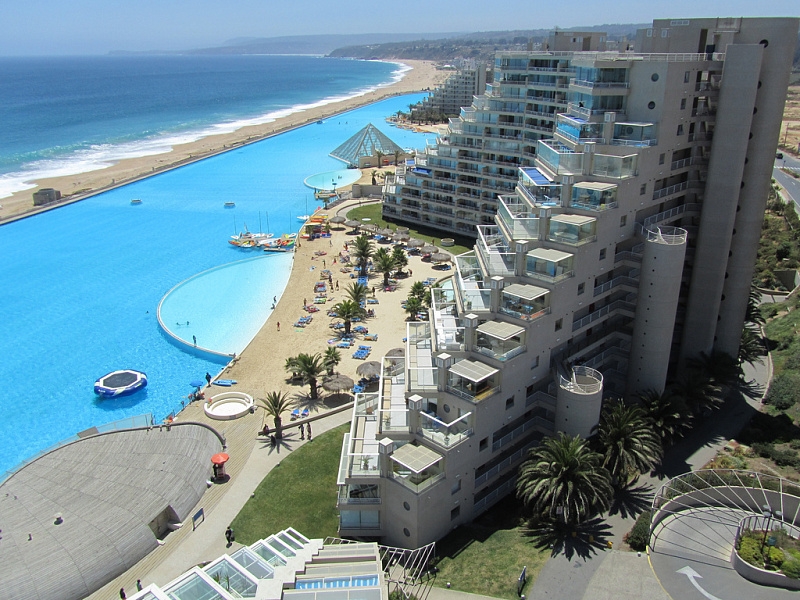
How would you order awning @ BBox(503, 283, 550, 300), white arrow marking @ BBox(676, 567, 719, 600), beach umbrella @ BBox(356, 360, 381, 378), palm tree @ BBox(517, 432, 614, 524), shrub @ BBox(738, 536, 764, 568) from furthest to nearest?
beach umbrella @ BBox(356, 360, 381, 378) < awning @ BBox(503, 283, 550, 300) < palm tree @ BBox(517, 432, 614, 524) < shrub @ BBox(738, 536, 764, 568) < white arrow marking @ BBox(676, 567, 719, 600)

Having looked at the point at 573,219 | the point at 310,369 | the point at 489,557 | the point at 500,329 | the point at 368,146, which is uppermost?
the point at 573,219

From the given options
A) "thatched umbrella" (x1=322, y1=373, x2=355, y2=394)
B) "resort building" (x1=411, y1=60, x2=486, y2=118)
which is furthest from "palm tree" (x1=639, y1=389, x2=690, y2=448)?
"resort building" (x1=411, y1=60, x2=486, y2=118)

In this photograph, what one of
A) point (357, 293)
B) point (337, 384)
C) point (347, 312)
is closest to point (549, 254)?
point (337, 384)

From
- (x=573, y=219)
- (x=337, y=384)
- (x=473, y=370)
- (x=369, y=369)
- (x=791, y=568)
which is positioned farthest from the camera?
(x=369, y=369)

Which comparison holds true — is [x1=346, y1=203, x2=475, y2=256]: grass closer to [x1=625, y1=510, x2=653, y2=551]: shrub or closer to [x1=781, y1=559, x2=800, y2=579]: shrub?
[x1=625, y1=510, x2=653, y2=551]: shrub

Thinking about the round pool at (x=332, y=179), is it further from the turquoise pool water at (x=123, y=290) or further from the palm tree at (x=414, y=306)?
the palm tree at (x=414, y=306)

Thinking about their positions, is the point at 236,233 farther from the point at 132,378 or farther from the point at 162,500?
the point at 162,500

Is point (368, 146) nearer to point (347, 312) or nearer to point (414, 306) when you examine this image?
point (414, 306)
